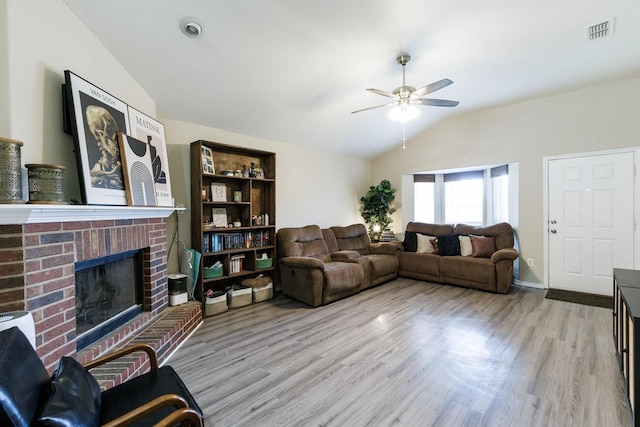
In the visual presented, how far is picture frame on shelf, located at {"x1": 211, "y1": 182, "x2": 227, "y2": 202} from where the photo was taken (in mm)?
3518

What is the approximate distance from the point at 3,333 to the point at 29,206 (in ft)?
2.01

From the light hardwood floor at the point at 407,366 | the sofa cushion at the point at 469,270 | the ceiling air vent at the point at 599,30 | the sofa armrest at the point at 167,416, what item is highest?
the ceiling air vent at the point at 599,30

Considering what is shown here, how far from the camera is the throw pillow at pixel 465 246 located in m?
4.53

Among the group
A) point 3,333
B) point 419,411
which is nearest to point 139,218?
point 3,333

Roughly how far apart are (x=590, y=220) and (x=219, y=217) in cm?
516

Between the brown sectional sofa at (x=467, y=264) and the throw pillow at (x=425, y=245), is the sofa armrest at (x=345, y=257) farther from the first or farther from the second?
the throw pillow at (x=425, y=245)

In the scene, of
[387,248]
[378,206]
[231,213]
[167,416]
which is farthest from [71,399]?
[378,206]

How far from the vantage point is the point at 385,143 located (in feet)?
18.0

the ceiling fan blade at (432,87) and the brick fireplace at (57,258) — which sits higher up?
the ceiling fan blade at (432,87)

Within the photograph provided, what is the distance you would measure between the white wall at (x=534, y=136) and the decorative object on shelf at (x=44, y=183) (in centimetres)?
528

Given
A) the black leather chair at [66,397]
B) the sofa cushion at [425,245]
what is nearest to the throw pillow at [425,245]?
the sofa cushion at [425,245]

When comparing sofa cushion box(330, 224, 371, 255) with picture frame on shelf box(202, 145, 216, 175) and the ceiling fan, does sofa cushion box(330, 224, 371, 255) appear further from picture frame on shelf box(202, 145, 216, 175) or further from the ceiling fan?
the ceiling fan

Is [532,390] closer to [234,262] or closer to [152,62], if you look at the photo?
[234,262]

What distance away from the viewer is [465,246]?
4.59m
